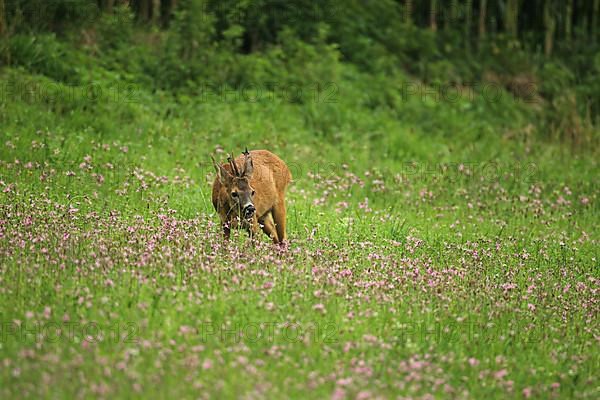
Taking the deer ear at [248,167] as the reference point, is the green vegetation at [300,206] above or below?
below

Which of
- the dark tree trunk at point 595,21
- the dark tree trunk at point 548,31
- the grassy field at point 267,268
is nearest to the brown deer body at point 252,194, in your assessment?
the grassy field at point 267,268

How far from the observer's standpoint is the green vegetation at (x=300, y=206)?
650cm

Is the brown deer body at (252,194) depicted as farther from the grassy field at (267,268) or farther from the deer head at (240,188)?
the grassy field at (267,268)

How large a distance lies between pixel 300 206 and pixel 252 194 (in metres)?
2.80

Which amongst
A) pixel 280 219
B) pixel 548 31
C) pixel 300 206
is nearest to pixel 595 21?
pixel 548 31

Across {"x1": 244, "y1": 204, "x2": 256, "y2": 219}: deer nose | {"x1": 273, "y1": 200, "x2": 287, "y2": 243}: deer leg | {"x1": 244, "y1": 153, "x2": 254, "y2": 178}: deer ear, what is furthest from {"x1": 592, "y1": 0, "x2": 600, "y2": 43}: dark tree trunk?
{"x1": 244, "y1": 204, "x2": 256, "y2": 219}: deer nose

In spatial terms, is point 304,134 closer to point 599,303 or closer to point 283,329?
point 599,303

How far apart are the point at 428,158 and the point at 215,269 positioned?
31.4ft

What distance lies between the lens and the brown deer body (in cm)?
924

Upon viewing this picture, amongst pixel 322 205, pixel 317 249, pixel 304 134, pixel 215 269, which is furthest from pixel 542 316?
pixel 304 134

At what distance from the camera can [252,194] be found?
933cm

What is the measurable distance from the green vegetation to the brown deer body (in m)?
0.27

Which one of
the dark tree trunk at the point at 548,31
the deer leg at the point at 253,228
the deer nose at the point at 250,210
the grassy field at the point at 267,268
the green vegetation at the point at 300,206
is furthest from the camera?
the dark tree trunk at the point at 548,31

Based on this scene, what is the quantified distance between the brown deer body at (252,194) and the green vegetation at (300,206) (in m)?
0.27
